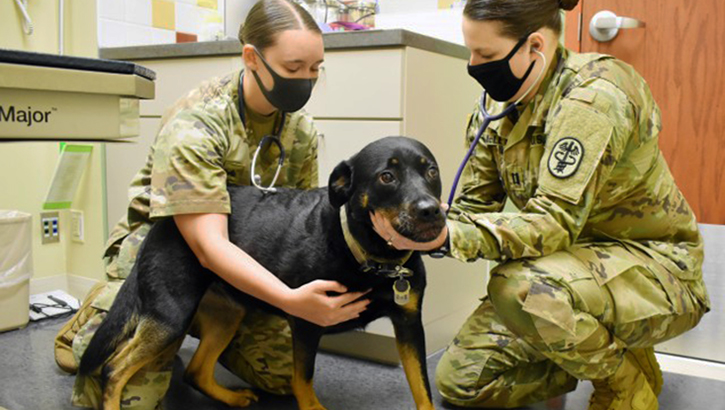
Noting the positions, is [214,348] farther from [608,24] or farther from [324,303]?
[608,24]

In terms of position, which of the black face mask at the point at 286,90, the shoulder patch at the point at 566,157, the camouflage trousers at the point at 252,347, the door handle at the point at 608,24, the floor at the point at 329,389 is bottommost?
the floor at the point at 329,389

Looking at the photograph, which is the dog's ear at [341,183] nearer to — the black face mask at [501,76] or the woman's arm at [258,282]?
the woman's arm at [258,282]

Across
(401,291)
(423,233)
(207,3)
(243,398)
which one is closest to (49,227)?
(207,3)

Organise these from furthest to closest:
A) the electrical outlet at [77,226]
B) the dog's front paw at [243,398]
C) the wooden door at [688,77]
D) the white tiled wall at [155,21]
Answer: the electrical outlet at [77,226], the white tiled wall at [155,21], the wooden door at [688,77], the dog's front paw at [243,398]

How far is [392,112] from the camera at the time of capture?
79.1 inches

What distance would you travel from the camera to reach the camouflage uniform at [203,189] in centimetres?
153

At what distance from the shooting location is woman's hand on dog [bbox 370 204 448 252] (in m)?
1.35

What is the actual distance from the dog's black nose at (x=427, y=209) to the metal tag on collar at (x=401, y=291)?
229 millimetres

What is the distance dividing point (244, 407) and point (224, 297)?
0.32 m

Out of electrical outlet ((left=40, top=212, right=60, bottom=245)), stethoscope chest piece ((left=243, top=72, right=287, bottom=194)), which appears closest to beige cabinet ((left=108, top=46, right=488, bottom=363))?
stethoscope chest piece ((left=243, top=72, right=287, bottom=194))

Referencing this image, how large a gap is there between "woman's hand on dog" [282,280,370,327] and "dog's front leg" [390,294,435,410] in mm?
91

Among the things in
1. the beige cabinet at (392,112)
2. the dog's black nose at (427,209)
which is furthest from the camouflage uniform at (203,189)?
the dog's black nose at (427,209)

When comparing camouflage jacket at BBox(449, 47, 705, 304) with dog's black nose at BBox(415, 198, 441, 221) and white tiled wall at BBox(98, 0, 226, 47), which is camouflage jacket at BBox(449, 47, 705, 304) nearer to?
dog's black nose at BBox(415, 198, 441, 221)

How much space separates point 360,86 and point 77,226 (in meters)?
1.51
